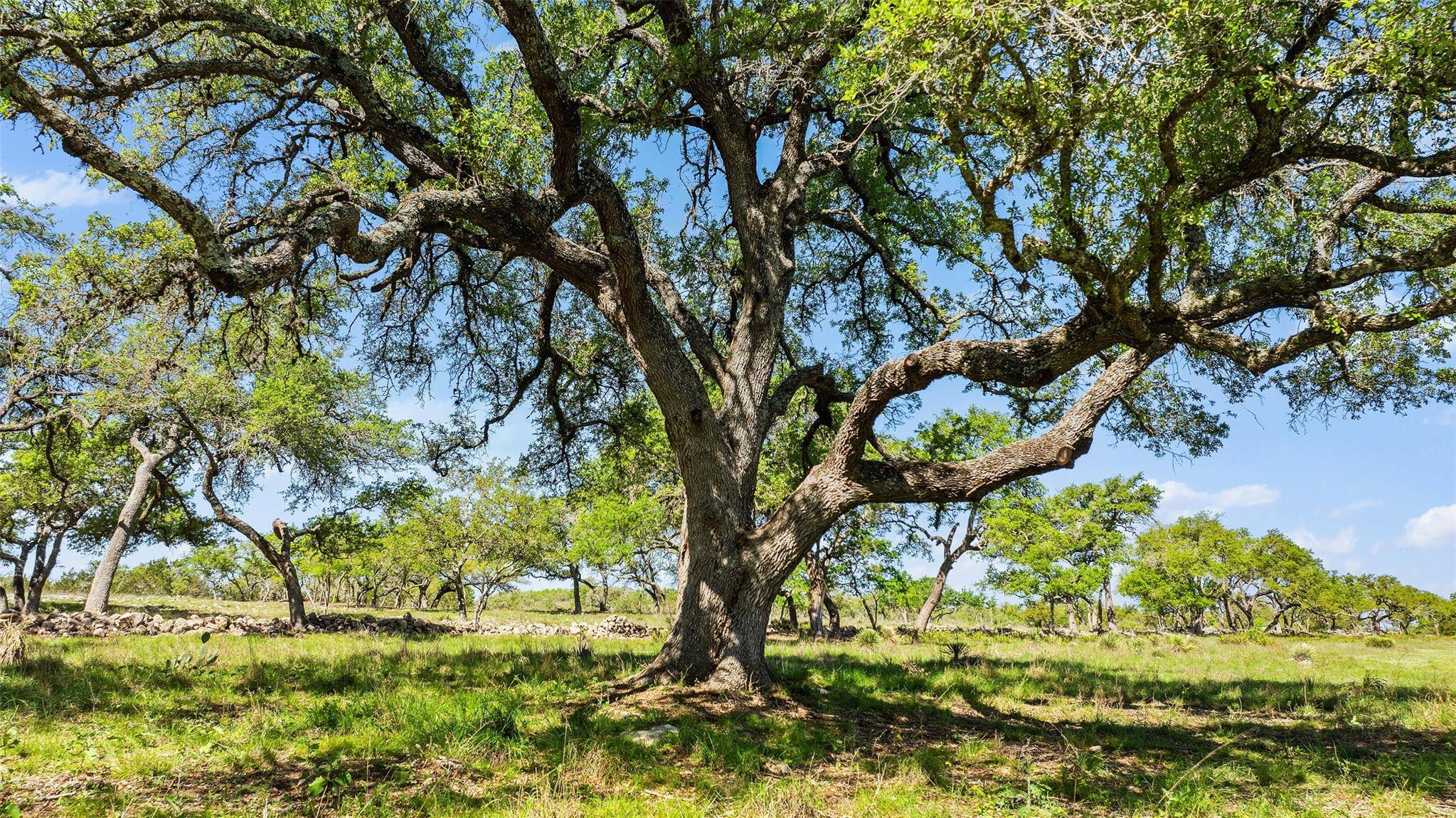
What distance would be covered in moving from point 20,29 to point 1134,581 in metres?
50.7

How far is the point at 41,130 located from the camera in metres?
5.38

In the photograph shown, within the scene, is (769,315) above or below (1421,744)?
above

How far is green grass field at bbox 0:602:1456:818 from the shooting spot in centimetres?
424

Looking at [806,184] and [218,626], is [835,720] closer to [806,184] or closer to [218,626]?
[806,184]

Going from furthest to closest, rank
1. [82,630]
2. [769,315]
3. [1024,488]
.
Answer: [1024,488] → [82,630] → [769,315]

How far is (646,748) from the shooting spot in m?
5.36

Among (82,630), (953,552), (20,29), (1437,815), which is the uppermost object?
(20,29)

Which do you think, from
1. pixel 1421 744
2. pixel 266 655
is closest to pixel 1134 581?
pixel 1421 744

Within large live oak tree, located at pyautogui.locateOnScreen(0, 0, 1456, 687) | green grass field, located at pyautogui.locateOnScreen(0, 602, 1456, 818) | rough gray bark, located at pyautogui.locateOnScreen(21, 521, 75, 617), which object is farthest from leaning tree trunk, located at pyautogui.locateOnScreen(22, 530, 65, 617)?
large live oak tree, located at pyautogui.locateOnScreen(0, 0, 1456, 687)

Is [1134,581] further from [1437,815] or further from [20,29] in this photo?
[20,29]

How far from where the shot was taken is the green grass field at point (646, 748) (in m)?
4.24

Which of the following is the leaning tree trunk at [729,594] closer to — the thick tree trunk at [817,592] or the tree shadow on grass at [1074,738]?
the tree shadow on grass at [1074,738]

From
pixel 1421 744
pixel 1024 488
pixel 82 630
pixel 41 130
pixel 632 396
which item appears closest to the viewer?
pixel 41 130

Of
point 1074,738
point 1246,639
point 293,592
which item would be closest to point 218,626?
point 293,592
